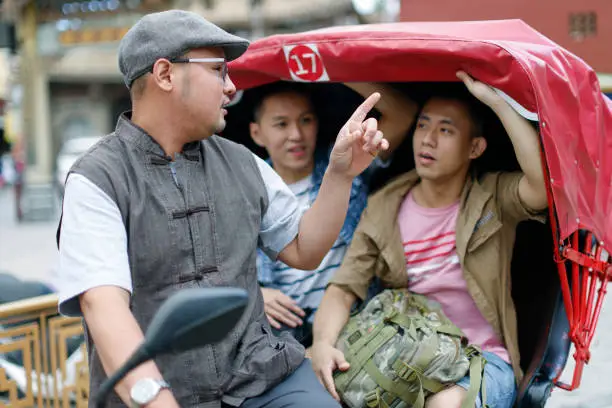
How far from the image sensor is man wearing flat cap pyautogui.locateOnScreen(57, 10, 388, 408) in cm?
175

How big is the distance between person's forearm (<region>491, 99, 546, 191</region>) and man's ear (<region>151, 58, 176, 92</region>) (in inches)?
41.5

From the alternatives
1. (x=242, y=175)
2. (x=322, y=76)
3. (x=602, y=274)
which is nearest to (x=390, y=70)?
(x=322, y=76)

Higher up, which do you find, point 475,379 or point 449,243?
point 449,243

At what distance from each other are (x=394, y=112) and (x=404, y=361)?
3.66 ft

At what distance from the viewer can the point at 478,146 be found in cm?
273

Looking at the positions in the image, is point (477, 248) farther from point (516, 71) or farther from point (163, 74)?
point (163, 74)

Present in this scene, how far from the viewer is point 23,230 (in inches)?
548

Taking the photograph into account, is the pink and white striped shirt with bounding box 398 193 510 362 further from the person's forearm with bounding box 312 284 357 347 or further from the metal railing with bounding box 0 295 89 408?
the metal railing with bounding box 0 295 89 408

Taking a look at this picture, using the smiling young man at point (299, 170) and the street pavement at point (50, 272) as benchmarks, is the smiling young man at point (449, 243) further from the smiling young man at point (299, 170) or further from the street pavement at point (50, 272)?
the street pavement at point (50, 272)

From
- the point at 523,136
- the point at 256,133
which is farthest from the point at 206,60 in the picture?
the point at 256,133

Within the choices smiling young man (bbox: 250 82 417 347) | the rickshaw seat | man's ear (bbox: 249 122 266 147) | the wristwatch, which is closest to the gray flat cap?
the wristwatch

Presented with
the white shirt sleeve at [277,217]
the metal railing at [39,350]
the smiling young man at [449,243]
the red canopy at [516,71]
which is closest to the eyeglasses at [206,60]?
the white shirt sleeve at [277,217]

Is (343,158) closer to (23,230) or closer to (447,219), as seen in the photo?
(447,219)

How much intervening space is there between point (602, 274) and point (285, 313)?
48.3 inches
